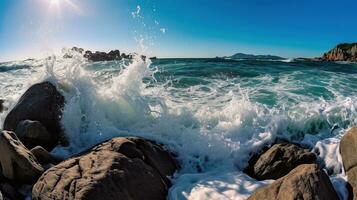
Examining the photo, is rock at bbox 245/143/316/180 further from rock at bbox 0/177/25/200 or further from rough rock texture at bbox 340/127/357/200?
rock at bbox 0/177/25/200

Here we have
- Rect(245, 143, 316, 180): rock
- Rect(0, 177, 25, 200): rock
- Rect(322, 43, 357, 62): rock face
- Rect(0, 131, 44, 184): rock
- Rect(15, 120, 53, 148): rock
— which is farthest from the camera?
Rect(322, 43, 357, 62): rock face

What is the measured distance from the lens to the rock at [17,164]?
5.02 metres

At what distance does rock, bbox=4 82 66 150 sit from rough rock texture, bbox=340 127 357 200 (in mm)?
4713

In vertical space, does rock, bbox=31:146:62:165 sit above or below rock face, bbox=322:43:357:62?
below

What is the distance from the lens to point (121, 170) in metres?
4.52

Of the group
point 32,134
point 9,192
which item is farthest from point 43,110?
point 9,192

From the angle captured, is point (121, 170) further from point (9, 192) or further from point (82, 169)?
point (9, 192)

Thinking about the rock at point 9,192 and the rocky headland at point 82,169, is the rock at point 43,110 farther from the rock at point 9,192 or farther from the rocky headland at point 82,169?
the rock at point 9,192

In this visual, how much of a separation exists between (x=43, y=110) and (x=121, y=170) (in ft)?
10.9

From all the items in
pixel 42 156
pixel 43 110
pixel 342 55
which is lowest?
pixel 42 156

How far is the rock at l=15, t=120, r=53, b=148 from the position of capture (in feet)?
20.7

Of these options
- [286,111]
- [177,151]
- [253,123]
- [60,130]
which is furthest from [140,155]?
[286,111]

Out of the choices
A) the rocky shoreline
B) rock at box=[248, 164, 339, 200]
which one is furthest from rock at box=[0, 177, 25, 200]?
rock at box=[248, 164, 339, 200]

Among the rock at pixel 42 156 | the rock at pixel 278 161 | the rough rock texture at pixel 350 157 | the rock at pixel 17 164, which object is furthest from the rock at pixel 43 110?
the rough rock texture at pixel 350 157
